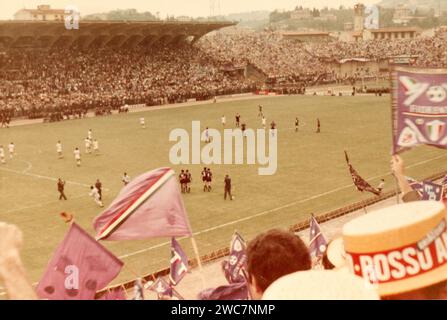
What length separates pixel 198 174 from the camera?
3056 centimetres

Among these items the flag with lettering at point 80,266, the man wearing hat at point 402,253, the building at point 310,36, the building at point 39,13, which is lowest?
the building at point 310,36

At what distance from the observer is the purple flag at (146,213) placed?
26.0 ft

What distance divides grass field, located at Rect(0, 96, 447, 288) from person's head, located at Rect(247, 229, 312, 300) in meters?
13.5

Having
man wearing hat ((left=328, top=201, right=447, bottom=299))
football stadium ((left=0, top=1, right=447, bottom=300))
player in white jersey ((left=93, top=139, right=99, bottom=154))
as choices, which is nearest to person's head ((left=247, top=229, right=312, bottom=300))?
football stadium ((left=0, top=1, right=447, bottom=300))

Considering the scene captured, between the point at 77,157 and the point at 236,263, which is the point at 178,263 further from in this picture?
the point at 77,157

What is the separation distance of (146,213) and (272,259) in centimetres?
437

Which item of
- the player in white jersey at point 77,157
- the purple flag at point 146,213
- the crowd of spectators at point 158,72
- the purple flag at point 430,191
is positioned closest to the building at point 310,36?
the crowd of spectators at point 158,72

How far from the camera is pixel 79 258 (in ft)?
23.7

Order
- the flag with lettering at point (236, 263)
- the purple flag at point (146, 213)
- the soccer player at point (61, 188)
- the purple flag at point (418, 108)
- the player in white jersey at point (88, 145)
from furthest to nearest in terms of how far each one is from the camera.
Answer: the player in white jersey at point (88, 145)
the soccer player at point (61, 188)
the flag with lettering at point (236, 263)
the purple flag at point (418, 108)
the purple flag at point (146, 213)

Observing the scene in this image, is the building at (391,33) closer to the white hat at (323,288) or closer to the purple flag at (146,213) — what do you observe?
the purple flag at (146,213)

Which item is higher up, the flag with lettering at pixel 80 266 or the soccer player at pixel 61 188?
the flag with lettering at pixel 80 266

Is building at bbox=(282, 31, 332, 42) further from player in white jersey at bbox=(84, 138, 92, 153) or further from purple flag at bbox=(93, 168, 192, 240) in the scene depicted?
purple flag at bbox=(93, 168, 192, 240)

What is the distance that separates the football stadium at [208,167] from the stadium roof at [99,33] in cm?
27
